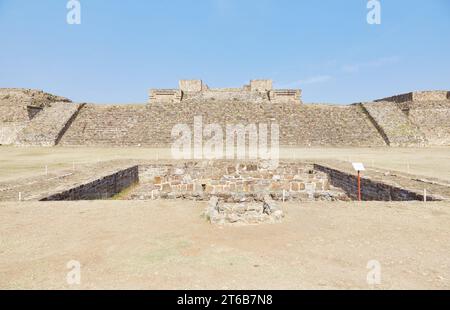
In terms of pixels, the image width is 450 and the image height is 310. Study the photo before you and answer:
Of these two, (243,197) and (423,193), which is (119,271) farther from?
(423,193)

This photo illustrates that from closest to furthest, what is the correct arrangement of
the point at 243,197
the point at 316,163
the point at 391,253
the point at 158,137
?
the point at 391,253 < the point at 243,197 < the point at 316,163 < the point at 158,137

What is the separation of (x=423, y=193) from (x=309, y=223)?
391 centimetres

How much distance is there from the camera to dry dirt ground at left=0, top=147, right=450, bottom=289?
10.8ft

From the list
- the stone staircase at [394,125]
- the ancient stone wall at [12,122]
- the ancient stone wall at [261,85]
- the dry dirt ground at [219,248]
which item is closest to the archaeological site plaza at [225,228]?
the dry dirt ground at [219,248]

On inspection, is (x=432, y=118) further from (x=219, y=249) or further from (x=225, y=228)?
(x=219, y=249)

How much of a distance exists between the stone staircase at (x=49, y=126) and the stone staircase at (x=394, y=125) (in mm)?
30669

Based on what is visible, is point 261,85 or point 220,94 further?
point 261,85

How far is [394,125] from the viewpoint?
31.0m

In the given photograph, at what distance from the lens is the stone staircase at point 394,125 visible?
95.4 feet

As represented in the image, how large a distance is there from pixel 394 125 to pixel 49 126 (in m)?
33.7

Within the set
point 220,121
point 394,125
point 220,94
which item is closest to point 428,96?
point 394,125

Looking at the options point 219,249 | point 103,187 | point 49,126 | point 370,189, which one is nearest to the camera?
point 219,249
